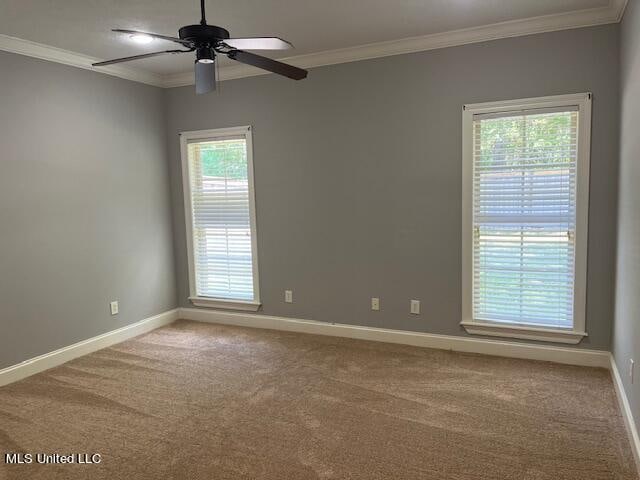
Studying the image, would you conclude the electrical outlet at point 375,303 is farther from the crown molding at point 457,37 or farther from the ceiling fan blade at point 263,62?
the ceiling fan blade at point 263,62

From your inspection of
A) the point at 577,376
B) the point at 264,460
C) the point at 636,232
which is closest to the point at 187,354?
the point at 264,460

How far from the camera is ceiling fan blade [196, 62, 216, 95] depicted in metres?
2.53

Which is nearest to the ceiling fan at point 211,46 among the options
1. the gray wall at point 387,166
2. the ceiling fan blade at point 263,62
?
the ceiling fan blade at point 263,62

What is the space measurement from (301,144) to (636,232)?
9.23 ft

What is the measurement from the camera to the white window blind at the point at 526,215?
3.49 meters

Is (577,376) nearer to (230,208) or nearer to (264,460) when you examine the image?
(264,460)

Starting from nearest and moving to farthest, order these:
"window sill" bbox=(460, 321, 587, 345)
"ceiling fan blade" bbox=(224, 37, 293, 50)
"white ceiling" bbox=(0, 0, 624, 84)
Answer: "ceiling fan blade" bbox=(224, 37, 293, 50)
"white ceiling" bbox=(0, 0, 624, 84)
"window sill" bbox=(460, 321, 587, 345)

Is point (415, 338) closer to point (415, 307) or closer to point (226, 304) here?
point (415, 307)

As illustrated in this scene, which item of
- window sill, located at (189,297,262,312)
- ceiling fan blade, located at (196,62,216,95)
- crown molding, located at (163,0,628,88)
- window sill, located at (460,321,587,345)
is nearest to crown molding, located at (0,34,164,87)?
crown molding, located at (163,0,628,88)

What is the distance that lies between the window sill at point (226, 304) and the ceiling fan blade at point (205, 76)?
2632 millimetres

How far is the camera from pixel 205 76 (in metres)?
2.56

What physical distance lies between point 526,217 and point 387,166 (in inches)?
47.8

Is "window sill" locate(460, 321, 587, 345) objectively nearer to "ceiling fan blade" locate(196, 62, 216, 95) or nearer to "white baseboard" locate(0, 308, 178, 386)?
"ceiling fan blade" locate(196, 62, 216, 95)

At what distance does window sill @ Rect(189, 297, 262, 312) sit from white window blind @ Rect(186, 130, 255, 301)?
0.15 ft
